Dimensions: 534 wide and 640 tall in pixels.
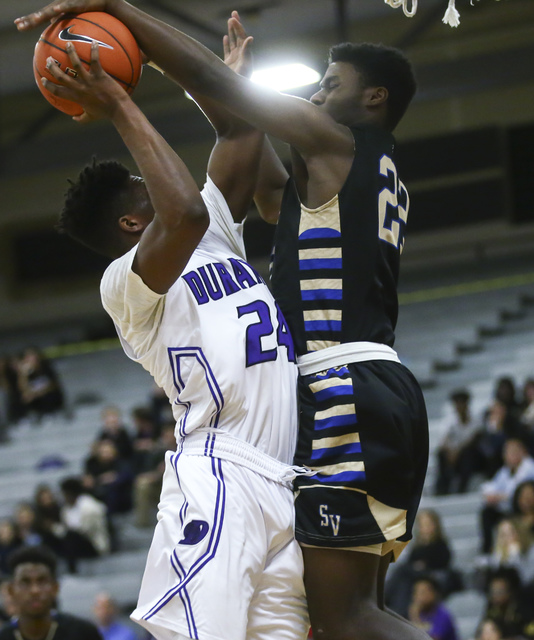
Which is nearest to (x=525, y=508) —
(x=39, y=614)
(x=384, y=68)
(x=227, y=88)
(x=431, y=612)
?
(x=431, y=612)

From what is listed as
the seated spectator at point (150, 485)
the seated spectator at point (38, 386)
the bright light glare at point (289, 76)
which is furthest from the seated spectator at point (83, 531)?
the bright light glare at point (289, 76)

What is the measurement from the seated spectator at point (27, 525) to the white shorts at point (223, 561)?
30.2 ft

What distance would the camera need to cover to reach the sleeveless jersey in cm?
392

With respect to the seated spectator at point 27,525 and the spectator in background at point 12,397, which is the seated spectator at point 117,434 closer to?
the seated spectator at point 27,525

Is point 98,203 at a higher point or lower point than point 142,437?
higher

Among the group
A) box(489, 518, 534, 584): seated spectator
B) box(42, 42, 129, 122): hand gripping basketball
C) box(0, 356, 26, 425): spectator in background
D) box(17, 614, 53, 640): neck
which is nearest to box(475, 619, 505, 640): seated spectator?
box(489, 518, 534, 584): seated spectator

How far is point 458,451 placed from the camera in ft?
39.1

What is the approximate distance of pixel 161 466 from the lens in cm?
1288

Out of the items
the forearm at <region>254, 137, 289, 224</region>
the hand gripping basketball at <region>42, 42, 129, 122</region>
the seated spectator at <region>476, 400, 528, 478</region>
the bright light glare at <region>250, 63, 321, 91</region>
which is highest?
the bright light glare at <region>250, 63, 321, 91</region>

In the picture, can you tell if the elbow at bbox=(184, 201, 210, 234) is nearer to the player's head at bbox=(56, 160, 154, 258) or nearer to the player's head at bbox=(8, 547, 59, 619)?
the player's head at bbox=(56, 160, 154, 258)

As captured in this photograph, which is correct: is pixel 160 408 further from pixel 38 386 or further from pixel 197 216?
pixel 197 216

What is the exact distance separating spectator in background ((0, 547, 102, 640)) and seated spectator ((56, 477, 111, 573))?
5.97 m

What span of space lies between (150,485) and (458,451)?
3559 mm

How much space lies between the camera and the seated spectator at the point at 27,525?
1265 cm
